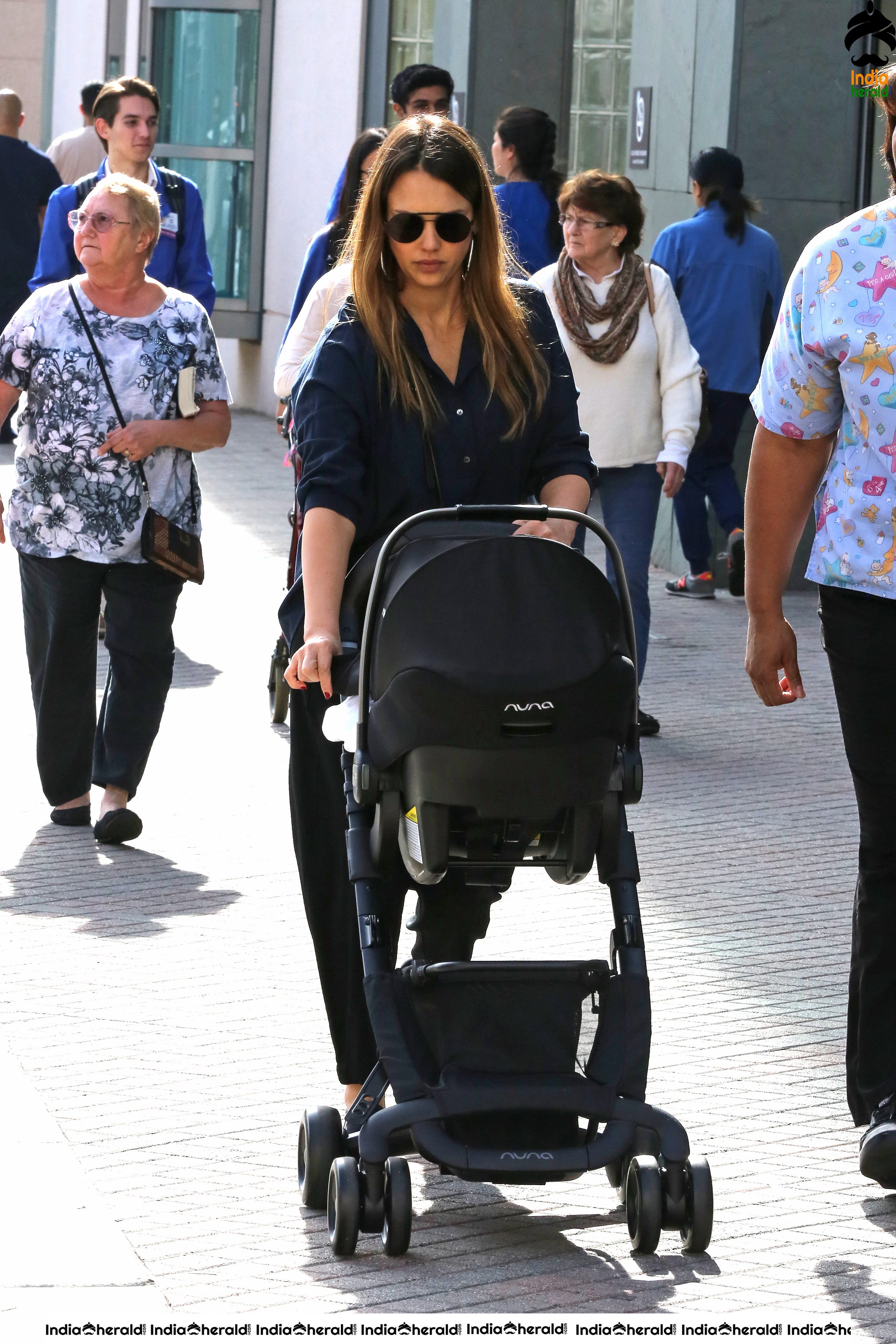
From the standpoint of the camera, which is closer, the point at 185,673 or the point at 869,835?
the point at 869,835

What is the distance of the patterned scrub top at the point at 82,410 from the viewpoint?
6.68m

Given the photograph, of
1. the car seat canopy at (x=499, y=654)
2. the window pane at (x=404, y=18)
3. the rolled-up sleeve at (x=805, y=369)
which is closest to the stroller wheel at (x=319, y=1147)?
the car seat canopy at (x=499, y=654)

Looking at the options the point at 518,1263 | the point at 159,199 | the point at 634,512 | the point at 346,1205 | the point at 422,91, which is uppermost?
the point at 422,91

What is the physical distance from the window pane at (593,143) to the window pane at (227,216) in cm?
516

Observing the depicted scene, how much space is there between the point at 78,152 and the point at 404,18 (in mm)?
2563

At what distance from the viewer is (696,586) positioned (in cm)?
1144

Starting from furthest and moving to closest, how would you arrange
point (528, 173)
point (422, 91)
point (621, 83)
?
point (621, 83), point (528, 173), point (422, 91)

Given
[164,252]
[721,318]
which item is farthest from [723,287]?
[164,252]

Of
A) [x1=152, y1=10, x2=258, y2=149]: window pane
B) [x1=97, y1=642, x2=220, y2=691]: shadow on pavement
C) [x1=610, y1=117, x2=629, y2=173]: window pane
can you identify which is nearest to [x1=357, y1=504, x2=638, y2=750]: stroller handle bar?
[x1=97, y1=642, x2=220, y2=691]: shadow on pavement

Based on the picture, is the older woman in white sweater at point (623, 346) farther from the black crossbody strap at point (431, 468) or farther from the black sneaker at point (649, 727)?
the black crossbody strap at point (431, 468)

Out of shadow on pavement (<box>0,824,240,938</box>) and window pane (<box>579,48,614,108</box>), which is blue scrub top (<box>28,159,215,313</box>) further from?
window pane (<box>579,48,614,108</box>)

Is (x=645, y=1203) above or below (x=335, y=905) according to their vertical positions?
below

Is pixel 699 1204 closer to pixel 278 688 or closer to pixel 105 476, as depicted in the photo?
pixel 105 476

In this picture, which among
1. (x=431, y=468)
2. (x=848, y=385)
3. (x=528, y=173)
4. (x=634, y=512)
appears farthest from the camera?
(x=528, y=173)
